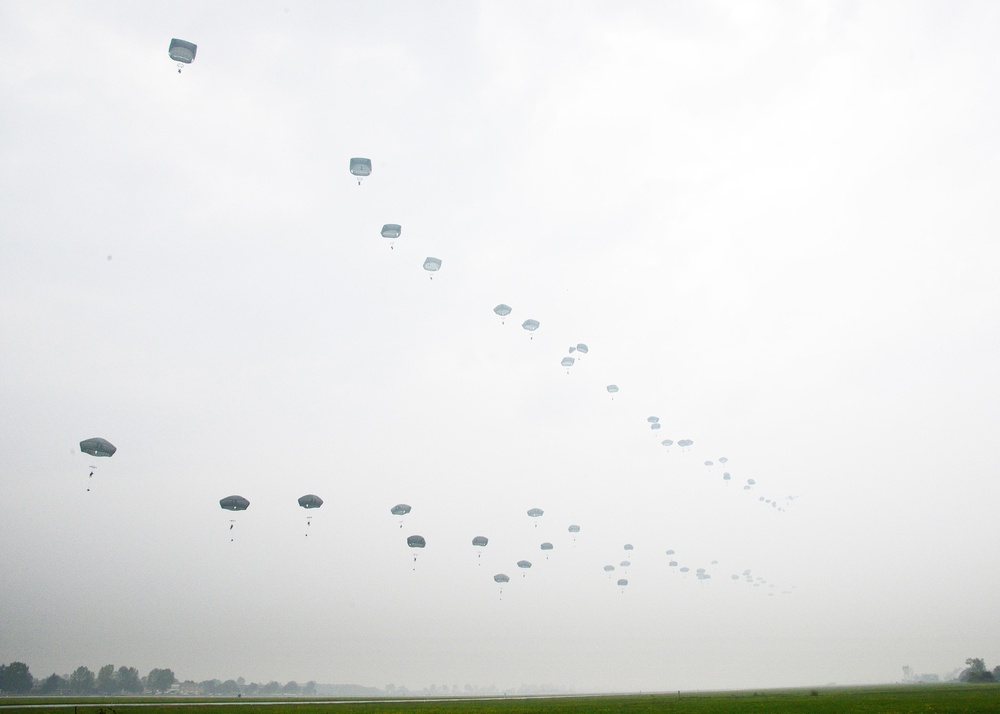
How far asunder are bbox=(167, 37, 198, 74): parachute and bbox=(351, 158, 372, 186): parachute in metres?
14.1

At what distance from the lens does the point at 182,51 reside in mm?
45531

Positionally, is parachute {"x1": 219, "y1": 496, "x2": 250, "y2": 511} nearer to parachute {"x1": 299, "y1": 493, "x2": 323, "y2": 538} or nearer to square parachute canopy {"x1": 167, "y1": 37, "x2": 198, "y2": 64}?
parachute {"x1": 299, "y1": 493, "x2": 323, "y2": 538}

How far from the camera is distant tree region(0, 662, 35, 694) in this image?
18875 centimetres

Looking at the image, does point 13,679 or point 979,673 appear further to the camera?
point 13,679

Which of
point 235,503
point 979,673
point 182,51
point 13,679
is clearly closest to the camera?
point 182,51

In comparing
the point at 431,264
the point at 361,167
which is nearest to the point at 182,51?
the point at 361,167

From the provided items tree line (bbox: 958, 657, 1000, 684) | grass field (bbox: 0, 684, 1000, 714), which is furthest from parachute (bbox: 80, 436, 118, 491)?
tree line (bbox: 958, 657, 1000, 684)

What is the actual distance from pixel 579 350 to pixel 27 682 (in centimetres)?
23172

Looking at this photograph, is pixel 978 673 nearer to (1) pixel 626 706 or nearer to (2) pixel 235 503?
(1) pixel 626 706

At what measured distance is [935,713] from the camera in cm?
3388

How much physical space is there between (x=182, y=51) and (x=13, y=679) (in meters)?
231

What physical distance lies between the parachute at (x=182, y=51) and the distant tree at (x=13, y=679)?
23001 centimetres

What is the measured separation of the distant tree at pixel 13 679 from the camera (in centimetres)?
18875

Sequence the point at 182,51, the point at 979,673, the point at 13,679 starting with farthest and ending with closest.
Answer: the point at 13,679, the point at 979,673, the point at 182,51
